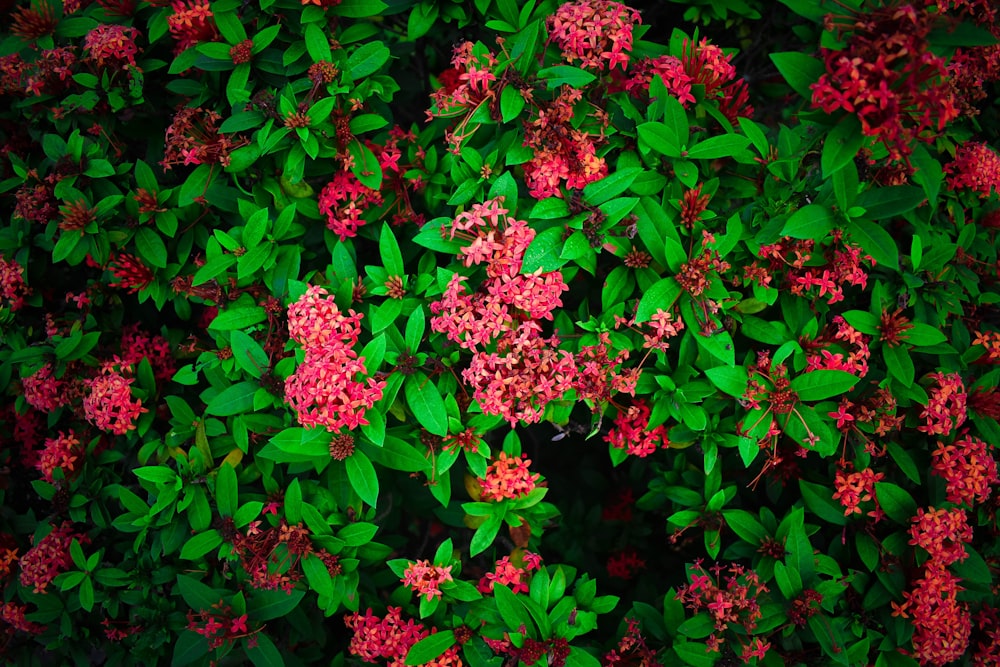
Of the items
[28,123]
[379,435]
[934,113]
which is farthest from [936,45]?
[28,123]

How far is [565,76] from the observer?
197cm

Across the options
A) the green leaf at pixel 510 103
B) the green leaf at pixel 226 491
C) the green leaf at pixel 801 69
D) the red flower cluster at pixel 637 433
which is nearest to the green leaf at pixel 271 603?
the green leaf at pixel 226 491

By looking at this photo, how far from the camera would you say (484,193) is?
219cm

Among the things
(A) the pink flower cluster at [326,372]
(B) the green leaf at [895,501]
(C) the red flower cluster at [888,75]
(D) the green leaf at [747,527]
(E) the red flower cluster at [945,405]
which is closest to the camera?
(C) the red flower cluster at [888,75]

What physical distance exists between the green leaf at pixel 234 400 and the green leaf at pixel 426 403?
541 millimetres

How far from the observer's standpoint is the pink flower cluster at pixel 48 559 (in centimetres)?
239

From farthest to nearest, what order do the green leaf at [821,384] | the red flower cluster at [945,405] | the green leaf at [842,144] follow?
the red flower cluster at [945,405], the green leaf at [821,384], the green leaf at [842,144]

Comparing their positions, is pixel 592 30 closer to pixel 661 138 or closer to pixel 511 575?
pixel 661 138

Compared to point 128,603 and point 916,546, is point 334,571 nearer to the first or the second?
point 128,603

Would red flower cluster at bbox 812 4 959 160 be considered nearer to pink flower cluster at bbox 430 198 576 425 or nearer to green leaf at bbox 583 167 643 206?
Answer: green leaf at bbox 583 167 643 206

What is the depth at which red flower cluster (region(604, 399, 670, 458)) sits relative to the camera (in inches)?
88.4

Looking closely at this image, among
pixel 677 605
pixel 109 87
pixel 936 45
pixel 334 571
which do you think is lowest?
pixel 677 605

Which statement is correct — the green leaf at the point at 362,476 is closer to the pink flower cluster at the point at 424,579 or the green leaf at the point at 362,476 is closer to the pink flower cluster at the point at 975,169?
the pink flower cluster at the point at 424,579

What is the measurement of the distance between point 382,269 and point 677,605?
5.14ft
